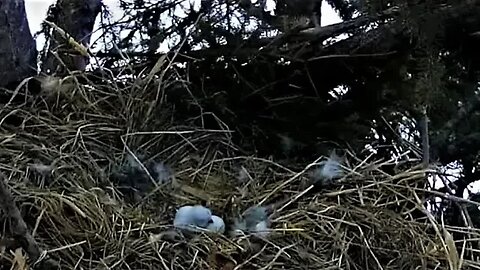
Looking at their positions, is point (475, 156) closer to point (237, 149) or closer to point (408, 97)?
point (408, 97)

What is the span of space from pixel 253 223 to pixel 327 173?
20 centimetres

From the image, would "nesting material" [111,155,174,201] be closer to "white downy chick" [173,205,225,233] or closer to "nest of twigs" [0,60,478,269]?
"nest of twigs" [0,60,478,269]

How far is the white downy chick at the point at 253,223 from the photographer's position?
1239mm

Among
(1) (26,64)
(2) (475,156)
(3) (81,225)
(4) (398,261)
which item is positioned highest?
(1) (26,64)

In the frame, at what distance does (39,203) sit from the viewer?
1.20 metres

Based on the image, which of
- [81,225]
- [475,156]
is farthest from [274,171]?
[475,156]

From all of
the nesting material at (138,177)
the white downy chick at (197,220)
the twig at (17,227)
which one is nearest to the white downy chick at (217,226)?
the white downy chick at (197,220)

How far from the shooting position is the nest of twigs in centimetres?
117

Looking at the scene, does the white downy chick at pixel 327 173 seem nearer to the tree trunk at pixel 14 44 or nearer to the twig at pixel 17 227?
the twig at pixel 17 227

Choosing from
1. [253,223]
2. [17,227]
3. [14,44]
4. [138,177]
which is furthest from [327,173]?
[14,44]

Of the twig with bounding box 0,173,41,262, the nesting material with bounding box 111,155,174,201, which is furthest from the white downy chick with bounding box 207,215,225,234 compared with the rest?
the twig with bounding box 0,173,41,262

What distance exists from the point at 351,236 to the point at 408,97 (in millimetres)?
405

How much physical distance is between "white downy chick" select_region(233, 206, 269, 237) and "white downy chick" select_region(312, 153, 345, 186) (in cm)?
14

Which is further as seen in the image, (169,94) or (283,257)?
(169,94)
